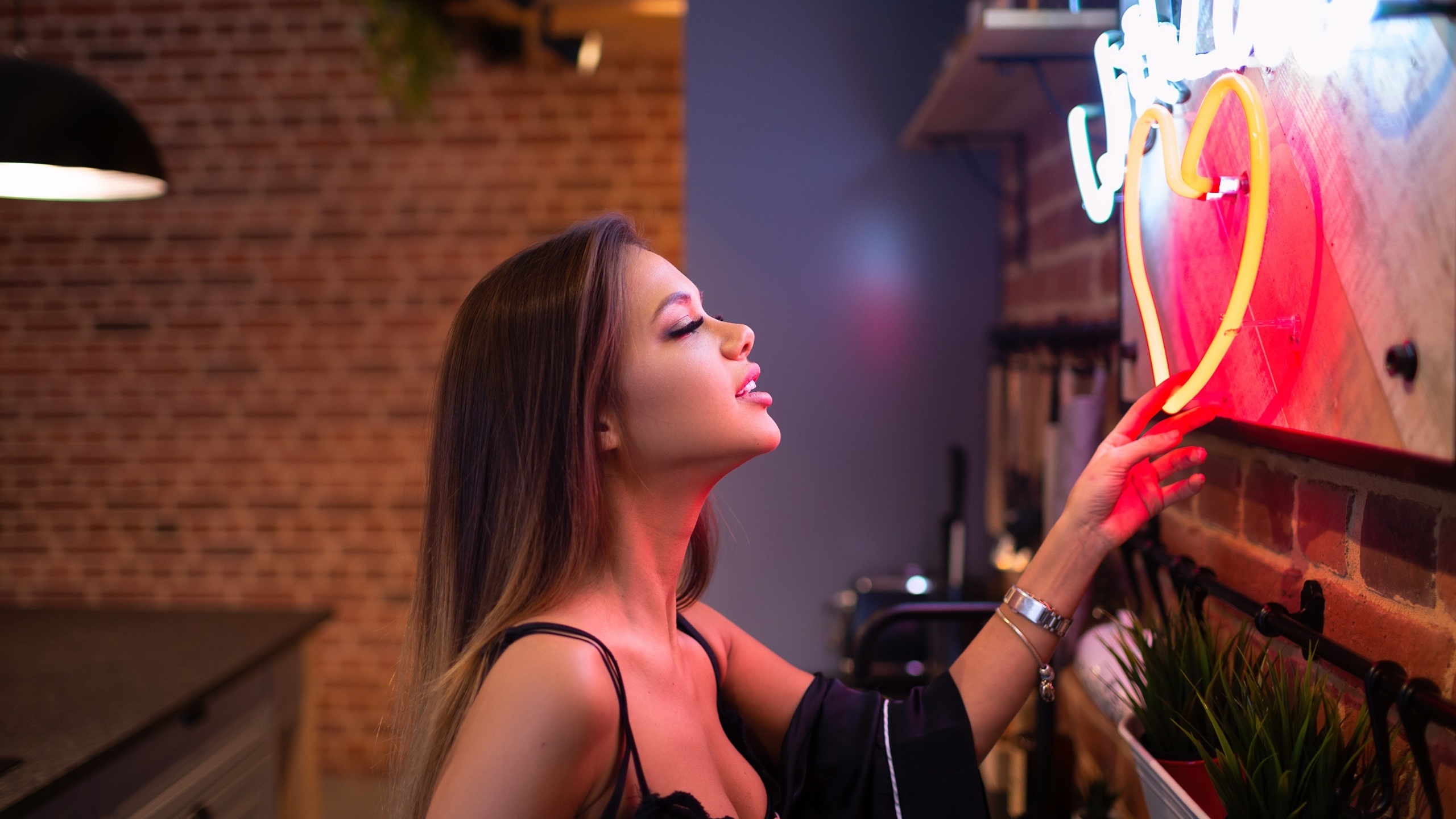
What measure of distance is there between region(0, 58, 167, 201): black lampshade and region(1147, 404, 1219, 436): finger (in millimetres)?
2080

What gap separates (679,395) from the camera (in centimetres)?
109

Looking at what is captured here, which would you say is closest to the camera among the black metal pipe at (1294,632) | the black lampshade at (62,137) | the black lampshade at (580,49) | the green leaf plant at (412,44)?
the black metal pipe at (1294,632)

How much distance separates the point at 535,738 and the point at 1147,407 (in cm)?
73

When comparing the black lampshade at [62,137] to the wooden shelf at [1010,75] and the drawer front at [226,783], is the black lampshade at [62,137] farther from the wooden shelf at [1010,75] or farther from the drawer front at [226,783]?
the wooden shelf at [1010,75]

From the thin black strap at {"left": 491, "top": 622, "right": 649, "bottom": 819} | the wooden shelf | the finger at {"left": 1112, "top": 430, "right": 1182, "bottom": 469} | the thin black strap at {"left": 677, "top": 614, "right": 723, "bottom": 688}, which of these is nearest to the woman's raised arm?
the finger at {"left": 1112, "top": 430, "right": 1182, "bottom": 469}

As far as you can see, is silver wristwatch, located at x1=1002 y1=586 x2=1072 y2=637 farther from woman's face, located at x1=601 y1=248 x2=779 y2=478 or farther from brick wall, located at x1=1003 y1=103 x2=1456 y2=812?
woman's face, located at x1=601 y1=248 x2=779 y2=478

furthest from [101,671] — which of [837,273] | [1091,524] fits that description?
[1091,524]

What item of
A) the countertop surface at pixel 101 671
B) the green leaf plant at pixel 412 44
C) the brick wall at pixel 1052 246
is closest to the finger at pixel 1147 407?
the brick wall at pixel 1052 246

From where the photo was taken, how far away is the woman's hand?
1.02 m

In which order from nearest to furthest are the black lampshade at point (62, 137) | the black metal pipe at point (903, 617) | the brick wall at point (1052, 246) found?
1. the black metal pipe at point (903, 617)
2. the brick wall at point (1052, 246)
3. the black lampshade at point (62, 137)

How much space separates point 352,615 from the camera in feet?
12.6

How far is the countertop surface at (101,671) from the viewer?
166cm

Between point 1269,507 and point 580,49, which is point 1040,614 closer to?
point 1269,507

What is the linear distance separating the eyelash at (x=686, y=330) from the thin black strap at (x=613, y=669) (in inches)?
14.1
